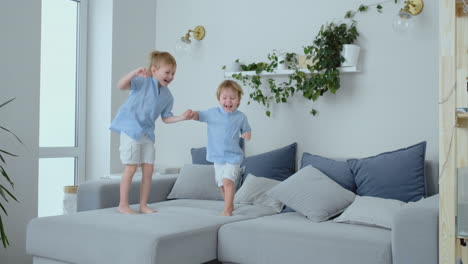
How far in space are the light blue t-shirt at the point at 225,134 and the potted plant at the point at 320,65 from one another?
620mm

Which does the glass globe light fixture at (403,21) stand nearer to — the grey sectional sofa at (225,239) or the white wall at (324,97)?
the white wall at (324,97)

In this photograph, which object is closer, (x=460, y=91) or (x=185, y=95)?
(x=460, y=91)

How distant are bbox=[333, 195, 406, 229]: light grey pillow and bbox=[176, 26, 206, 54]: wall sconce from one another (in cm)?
193

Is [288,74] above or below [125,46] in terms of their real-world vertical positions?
below

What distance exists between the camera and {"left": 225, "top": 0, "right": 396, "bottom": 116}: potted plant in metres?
3.42

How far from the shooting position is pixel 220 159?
10.3 ft

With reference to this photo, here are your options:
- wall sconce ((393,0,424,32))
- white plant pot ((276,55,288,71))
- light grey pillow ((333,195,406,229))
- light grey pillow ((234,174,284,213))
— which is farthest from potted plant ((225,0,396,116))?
light grey pillow ((333,195,406,229))

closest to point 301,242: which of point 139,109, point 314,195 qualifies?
point 314,195

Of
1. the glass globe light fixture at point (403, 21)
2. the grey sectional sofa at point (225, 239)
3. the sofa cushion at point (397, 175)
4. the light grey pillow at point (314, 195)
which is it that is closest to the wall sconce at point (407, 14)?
the glass globe light fixture at point (403, 21)

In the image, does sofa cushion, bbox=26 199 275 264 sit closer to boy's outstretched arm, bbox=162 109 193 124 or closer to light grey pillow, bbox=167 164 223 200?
boy's outstretched arm, bbox=162 109 193 124

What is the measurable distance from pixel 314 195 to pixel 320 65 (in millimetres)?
955

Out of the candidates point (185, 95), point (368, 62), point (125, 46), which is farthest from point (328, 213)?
point (125, 46)

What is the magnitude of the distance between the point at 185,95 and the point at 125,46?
62 centimetres

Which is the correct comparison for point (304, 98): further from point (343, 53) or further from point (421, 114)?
point (421, 114)
